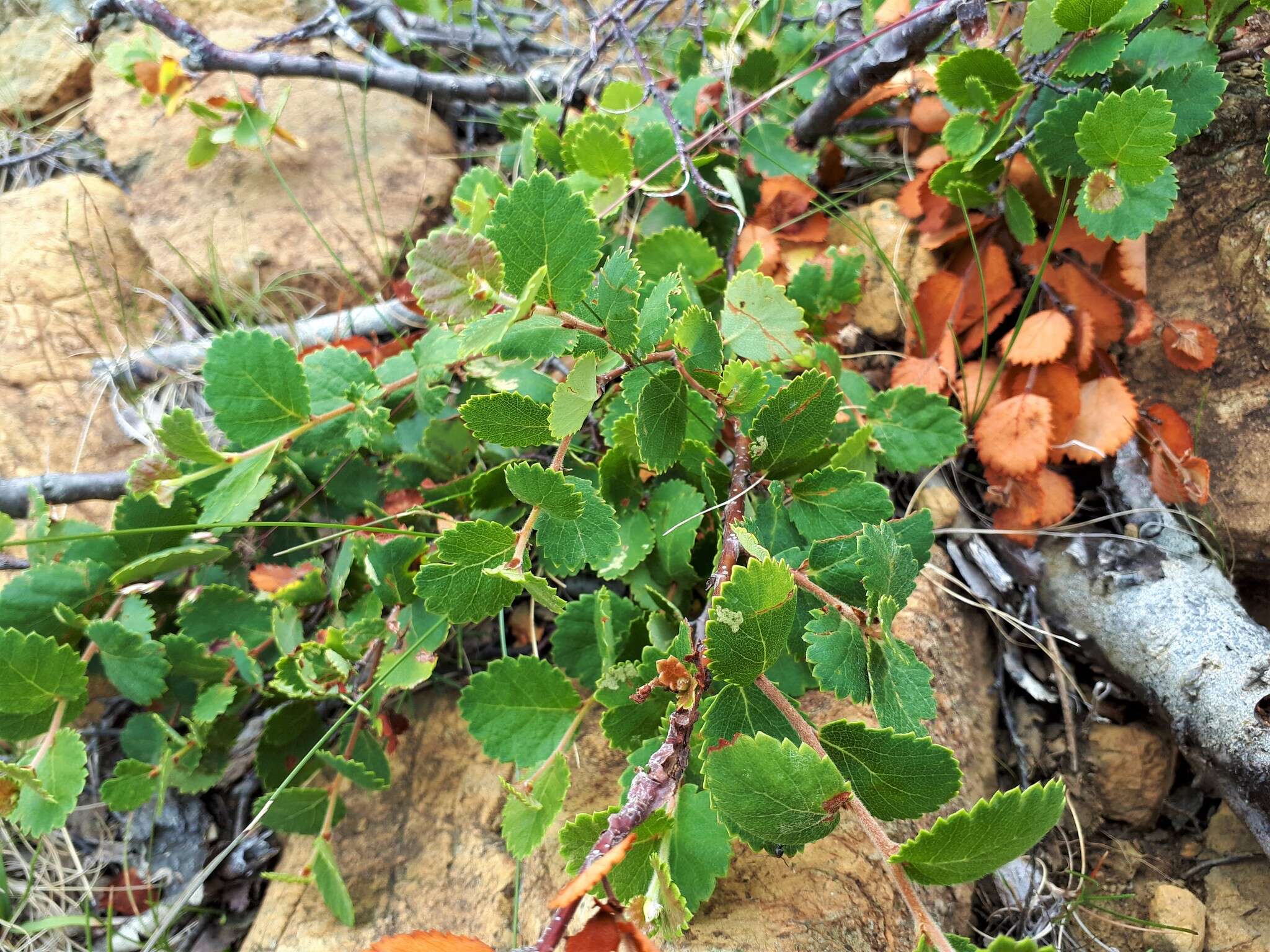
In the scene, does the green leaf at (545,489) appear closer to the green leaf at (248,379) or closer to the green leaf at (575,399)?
the green leaf at (575,399)

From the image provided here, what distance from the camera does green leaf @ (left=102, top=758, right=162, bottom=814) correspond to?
1278mm

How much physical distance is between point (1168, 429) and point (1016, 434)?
0.87ft

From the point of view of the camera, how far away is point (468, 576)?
965mm

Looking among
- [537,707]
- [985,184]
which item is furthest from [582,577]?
[985,184]

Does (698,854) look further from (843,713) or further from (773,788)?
(843,713)

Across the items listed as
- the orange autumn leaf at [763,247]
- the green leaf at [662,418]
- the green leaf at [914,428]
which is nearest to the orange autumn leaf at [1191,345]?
the green leaf at [914,428]

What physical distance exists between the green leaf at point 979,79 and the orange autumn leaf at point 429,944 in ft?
4.46

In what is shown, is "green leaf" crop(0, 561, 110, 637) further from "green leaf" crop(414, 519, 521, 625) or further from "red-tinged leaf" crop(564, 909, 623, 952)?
"red-tinged leaf" crop(564, 909, 623, 952)

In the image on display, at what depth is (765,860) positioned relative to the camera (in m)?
1.10

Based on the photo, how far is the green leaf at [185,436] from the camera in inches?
46.3

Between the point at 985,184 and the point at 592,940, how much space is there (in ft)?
→ 4.52

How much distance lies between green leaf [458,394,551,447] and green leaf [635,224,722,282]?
545 mm

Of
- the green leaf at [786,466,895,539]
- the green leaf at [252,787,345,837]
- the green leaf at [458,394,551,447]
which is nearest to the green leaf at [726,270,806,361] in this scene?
the green leaf at [786,466,895,539]

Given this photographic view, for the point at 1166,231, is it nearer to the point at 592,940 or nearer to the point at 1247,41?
the point at 1247,41
